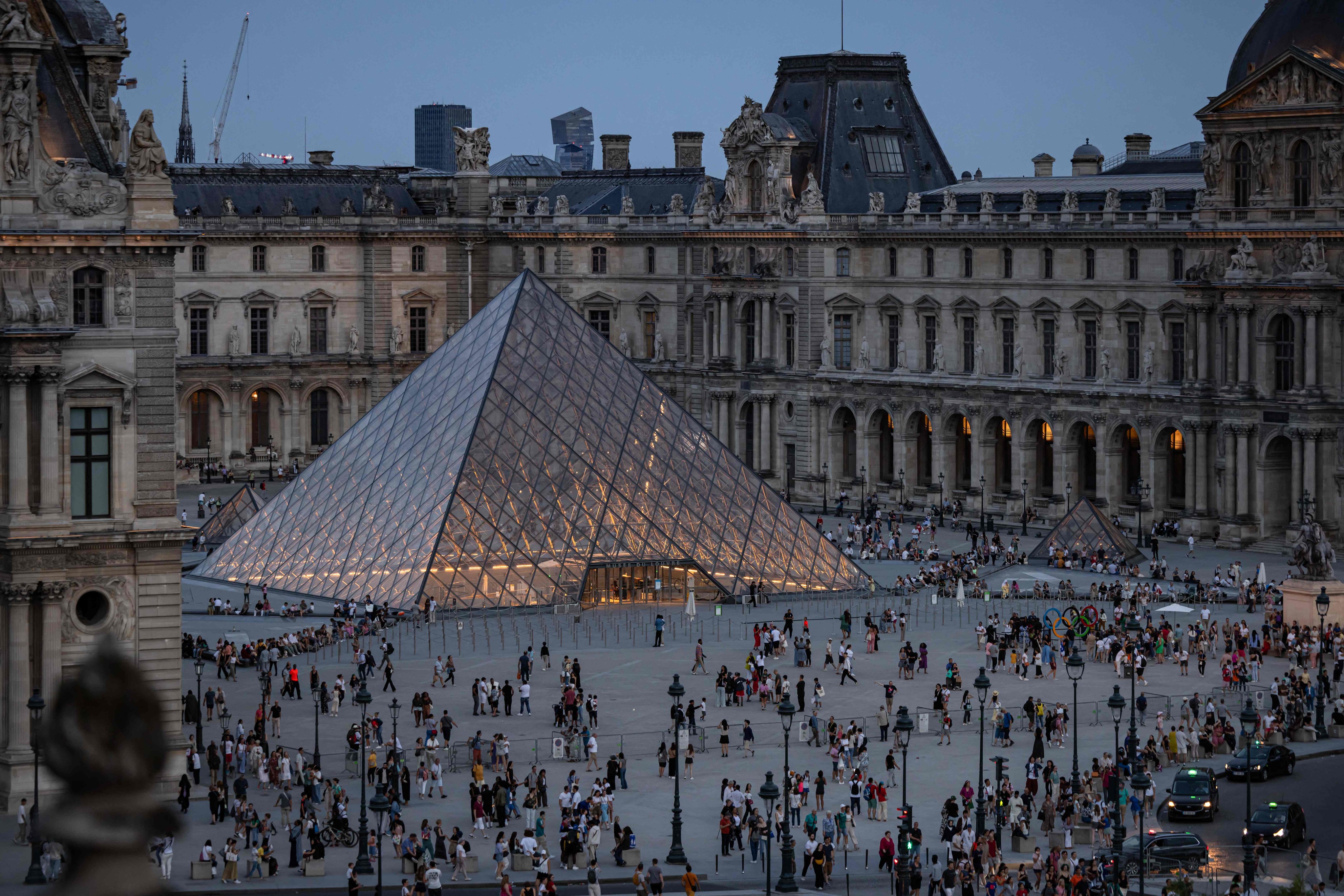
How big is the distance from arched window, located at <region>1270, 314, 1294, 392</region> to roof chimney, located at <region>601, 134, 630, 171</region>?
44751 millimetres

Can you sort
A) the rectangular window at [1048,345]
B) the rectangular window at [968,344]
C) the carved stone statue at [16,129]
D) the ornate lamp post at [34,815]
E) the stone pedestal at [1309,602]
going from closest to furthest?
the ornate lamp post at [34,815], the carved stone statue at [16,129], the stone pedestal at [1309,602], the rectangular window at [1048,345], the rectangular window at [968,344]

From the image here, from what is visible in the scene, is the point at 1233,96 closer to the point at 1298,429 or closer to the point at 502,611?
the point at 1298,429

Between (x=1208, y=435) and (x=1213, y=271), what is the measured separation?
5.13 metres

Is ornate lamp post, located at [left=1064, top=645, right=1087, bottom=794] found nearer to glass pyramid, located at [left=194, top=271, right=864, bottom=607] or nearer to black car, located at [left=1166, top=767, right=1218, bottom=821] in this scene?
black car, located at [left=1166, top=767, right=1218, bottom=821]

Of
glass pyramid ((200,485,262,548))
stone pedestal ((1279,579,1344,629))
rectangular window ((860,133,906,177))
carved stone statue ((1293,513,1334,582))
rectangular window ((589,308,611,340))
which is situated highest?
rectangular window ((860,133,906,177))

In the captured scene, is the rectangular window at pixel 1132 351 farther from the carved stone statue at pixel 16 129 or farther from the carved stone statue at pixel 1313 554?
the carved stone statue at pixel 16 129

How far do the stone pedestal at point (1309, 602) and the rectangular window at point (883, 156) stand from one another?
37470 millimetres

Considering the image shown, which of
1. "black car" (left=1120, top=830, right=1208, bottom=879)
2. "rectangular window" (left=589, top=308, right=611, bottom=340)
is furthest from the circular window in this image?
"rectangular window" (left=589, top=308, right=611, bottom=340)

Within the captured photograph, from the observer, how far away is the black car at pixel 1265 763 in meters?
36.2

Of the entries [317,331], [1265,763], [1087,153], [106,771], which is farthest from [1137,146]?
[106,771]

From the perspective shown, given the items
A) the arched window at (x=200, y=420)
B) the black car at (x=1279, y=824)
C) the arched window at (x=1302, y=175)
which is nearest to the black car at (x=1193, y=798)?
the black car at (x=1279, y=824)

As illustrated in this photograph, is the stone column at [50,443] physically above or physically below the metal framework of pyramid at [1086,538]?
above

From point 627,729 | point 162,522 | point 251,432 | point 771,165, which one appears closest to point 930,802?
point 627,729

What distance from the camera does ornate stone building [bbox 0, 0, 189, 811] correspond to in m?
31.2
